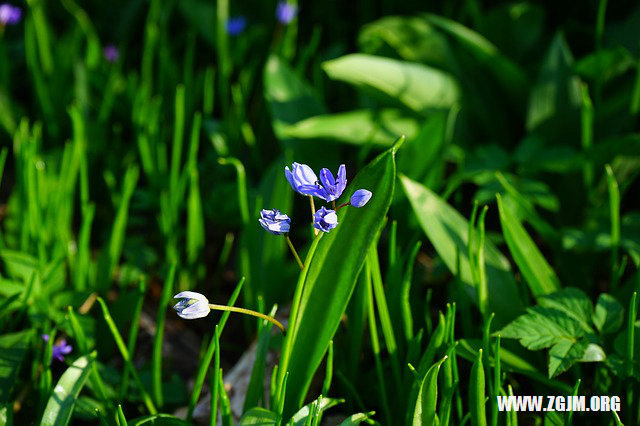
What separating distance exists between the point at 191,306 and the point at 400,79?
121 centimetres

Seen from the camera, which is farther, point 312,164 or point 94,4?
point 94,4

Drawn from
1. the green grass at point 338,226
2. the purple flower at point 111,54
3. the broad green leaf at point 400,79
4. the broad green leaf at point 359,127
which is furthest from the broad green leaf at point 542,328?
the purple flower at point 111,54

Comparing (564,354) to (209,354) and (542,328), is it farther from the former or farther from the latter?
(209,354)

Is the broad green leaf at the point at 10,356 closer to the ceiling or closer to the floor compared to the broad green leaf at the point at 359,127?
closer to the floor

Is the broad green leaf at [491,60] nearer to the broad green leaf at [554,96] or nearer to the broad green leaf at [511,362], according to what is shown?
the broad green leaf at [554,96]

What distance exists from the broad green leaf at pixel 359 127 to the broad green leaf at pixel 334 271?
61 centimetres

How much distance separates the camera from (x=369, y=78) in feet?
6.44

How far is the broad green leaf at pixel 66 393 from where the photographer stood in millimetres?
1245

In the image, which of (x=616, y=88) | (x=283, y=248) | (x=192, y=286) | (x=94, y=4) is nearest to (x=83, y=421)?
(x=192, y=286)

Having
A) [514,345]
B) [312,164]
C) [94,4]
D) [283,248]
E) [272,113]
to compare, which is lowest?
[514,345]

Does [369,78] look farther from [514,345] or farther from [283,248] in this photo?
[514,345]

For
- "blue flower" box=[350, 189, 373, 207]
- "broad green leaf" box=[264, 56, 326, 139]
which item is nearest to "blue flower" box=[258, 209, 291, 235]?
"blue flower" box=[350, 189, 373, 207]

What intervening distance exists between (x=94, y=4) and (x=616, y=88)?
213 centimetres

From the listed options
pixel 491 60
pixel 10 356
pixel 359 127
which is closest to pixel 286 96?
pixel 359 127
